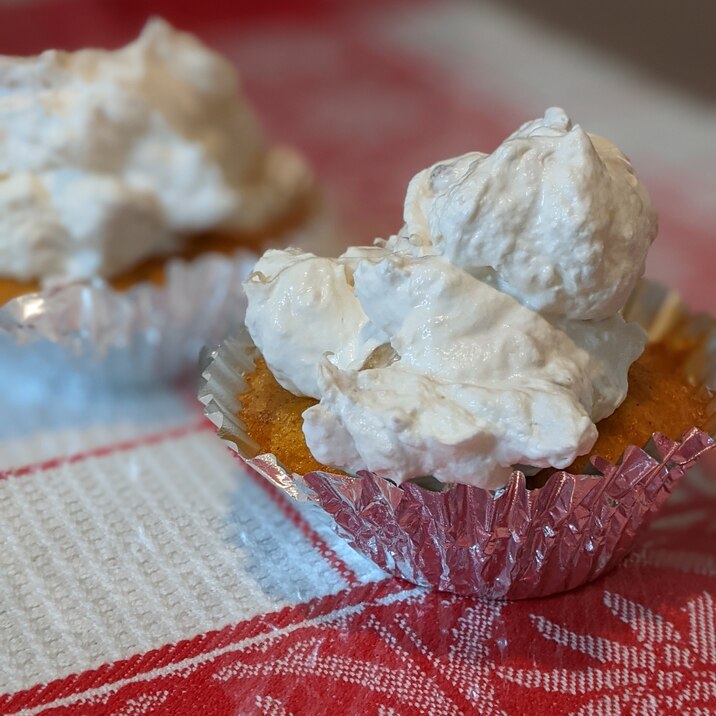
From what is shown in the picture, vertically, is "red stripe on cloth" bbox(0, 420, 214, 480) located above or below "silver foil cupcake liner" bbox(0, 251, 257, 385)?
below

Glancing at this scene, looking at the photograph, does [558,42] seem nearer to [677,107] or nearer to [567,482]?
[677,107]

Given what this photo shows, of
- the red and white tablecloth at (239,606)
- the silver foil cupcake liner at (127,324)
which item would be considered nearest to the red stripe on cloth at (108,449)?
the red and white tablecloth at (239,606)

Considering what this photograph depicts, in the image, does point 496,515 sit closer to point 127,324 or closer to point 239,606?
point 239,606

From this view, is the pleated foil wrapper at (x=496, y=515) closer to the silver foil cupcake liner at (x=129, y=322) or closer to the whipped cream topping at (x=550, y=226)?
the whipped cream topping at (x=550, y=226)

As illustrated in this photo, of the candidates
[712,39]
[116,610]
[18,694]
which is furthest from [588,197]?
[712,39]

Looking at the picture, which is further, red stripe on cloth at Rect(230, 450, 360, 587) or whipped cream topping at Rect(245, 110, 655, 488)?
red stripe on cloth at Rect(230, 450, 360, 587)

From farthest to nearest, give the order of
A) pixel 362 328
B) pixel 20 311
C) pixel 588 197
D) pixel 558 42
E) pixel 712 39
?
1. pixel 558 42
2. pixel 712 39
3. pixel 20 311
4. pixel 362 328
5. pixel 588 197

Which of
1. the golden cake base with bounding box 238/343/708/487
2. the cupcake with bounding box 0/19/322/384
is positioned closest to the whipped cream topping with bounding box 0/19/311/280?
the cupcake with bounding box 0/19/322/384

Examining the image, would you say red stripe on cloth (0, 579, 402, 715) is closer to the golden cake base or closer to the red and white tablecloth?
the red and white tablecloth
